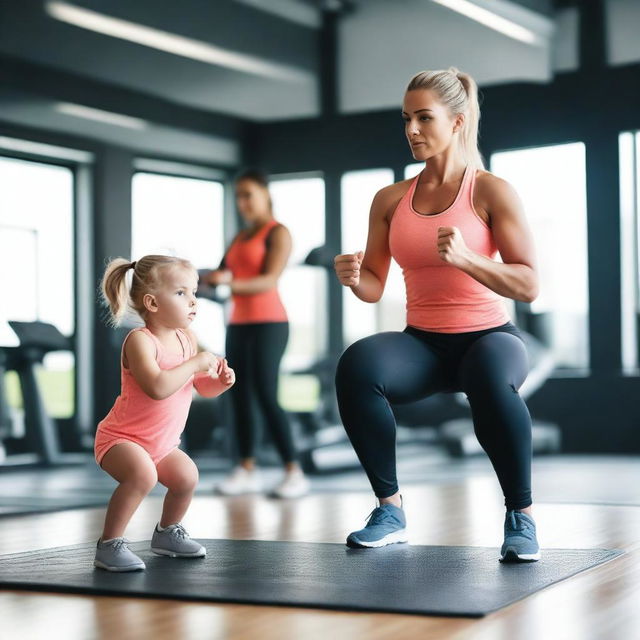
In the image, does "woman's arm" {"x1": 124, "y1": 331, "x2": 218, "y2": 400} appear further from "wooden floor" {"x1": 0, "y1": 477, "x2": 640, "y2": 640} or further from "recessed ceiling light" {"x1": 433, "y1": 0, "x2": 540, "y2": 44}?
"recessed ceiling light" {"x1": 433, "y1": 0, "x2": 540, "y2": 44}

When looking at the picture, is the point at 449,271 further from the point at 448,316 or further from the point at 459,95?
the point at 459,95

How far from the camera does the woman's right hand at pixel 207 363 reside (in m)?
2.00

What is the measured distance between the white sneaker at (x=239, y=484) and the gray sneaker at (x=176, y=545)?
1.51 meters

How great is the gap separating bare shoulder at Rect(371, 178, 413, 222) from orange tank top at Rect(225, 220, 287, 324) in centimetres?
131

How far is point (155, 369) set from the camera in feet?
6.60

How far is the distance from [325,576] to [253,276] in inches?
76.8

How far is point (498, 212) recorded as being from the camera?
2188mm

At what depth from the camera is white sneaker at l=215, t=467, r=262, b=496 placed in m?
3.74

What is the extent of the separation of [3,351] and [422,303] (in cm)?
323

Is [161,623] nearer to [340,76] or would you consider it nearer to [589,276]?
[589,276]

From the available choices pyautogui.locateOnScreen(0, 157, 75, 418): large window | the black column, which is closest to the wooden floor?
the black column

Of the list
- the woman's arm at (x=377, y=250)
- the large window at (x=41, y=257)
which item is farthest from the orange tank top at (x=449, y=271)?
the large window at (x=41, y=257)

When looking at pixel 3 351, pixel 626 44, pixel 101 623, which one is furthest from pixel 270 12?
pixel 101 623

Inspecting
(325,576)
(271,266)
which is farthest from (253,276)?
(325,576)
